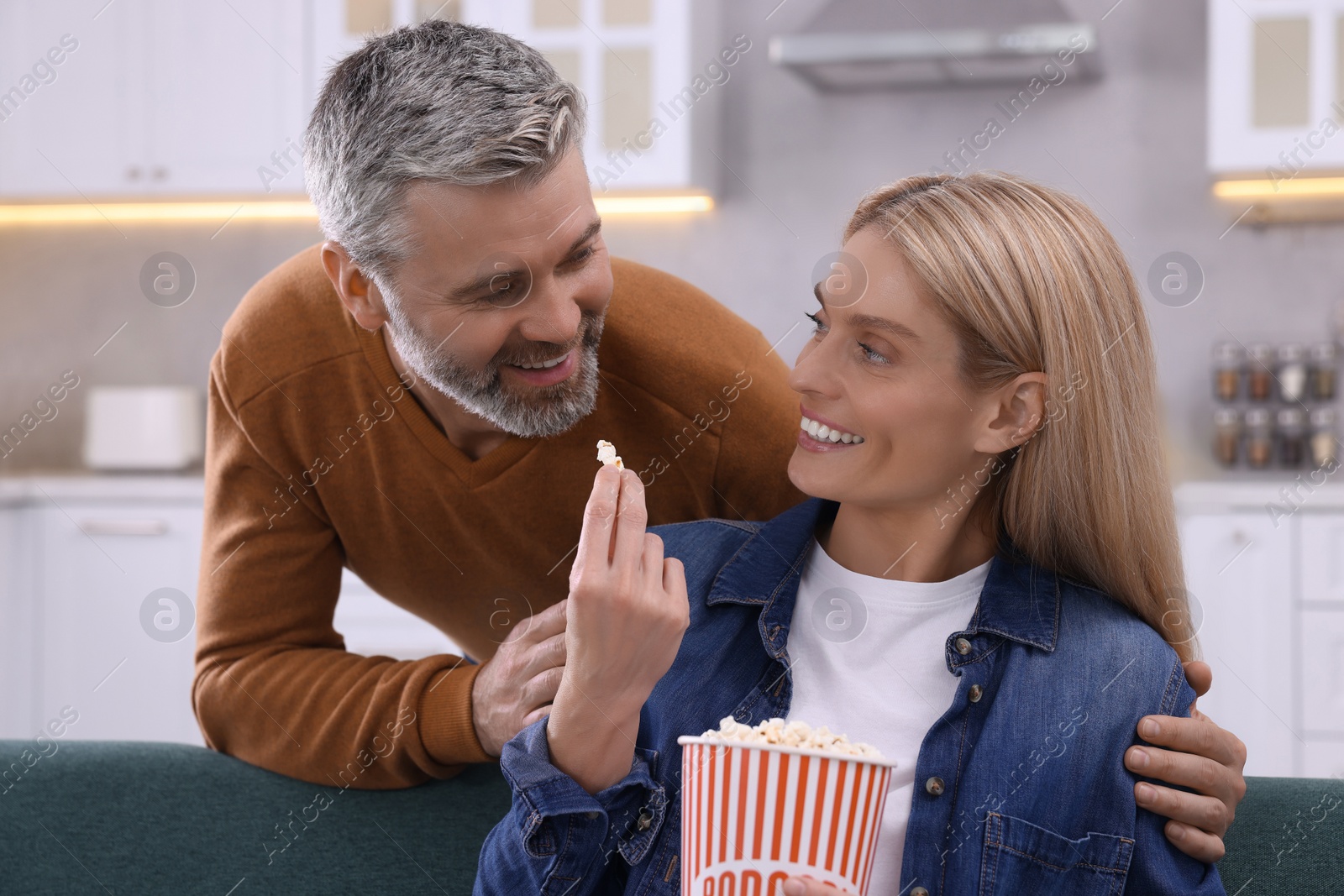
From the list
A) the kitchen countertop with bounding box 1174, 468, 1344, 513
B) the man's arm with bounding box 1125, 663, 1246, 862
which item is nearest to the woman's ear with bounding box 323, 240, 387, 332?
the man's arm with bounding box 1125, 663, 1246, 862

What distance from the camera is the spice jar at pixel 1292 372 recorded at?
3.21m

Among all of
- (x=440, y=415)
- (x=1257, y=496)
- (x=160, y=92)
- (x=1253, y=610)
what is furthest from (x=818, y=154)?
(x=440, y=415)

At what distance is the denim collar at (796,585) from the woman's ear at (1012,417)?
12 cm

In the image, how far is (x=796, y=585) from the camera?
4.05 feet

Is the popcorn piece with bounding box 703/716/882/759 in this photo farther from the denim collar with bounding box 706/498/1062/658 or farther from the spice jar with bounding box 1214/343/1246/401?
the spice jar with bounding box 1214/343/1246/401

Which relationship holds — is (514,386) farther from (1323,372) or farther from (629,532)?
(1323,372)

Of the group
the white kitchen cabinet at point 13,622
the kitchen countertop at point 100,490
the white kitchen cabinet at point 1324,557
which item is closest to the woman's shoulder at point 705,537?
the white kitchen cabinet at point 1324,557

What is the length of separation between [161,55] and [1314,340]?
3507 millimetres

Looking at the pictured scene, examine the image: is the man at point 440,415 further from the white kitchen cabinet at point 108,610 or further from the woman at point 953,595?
the white kitchen cabinet at point 108,610

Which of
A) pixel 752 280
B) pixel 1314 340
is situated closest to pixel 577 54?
pixel 752 280

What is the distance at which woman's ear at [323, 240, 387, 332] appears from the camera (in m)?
1.37

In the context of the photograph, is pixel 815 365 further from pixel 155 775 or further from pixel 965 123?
pixel 965 123

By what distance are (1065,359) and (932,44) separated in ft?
6.94

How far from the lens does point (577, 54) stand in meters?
3.20
